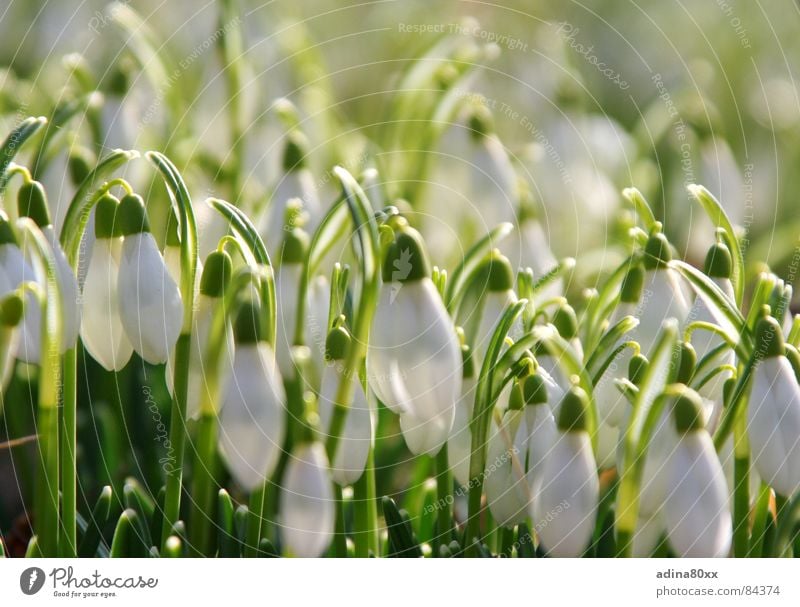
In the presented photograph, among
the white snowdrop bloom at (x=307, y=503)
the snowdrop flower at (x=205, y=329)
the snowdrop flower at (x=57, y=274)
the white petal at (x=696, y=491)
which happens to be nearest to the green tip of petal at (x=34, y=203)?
the snowdrop flower at (x=57, y=274)

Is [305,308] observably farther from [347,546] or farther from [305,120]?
[305,120]

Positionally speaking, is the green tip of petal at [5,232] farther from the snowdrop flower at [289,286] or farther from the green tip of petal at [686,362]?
the green tip of petal at [686,362]

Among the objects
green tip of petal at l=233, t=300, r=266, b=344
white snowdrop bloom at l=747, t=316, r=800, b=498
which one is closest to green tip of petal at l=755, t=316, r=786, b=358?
white snowdrop bloom at l=747, t=316, r=800, b=498

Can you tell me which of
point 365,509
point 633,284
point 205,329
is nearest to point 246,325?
point 205,329

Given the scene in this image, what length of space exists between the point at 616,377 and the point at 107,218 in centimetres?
38

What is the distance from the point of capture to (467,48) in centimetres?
86

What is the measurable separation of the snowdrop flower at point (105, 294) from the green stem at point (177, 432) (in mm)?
45

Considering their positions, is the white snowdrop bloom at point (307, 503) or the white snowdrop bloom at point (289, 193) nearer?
the white snowdrop bloom at point (307, 503)

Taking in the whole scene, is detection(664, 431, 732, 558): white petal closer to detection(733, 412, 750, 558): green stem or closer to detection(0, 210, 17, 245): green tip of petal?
detection(733, 412, 750, 558): green stem

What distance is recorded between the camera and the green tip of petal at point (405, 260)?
0.55 metres

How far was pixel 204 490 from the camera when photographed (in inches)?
24.1
